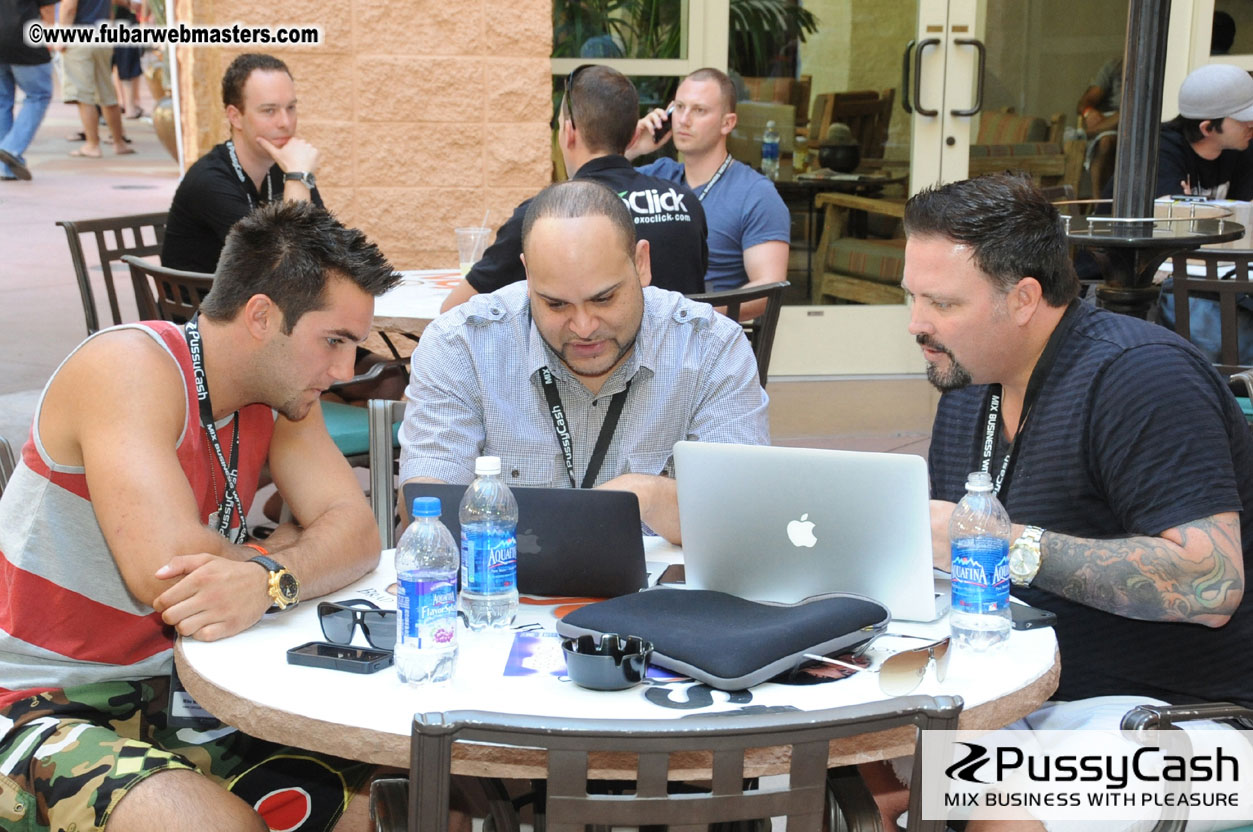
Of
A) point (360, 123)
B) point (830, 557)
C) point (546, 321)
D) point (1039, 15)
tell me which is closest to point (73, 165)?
point (360, 123)

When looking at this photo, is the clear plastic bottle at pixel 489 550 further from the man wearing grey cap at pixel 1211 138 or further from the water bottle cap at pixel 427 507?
the man wearing grey cap at pixel 1211 138

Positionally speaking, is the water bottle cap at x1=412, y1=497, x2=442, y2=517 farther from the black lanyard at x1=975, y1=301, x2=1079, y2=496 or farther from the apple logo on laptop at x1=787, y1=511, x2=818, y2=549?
the black lanyard at x1=975, y1=301, x2=1079, y2=496

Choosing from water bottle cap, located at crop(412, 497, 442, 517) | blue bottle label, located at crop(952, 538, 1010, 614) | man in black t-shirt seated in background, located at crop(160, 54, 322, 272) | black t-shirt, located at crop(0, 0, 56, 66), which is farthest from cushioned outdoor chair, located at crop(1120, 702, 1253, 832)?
black t-shirt, located at crop(0, 0, 56, 66)

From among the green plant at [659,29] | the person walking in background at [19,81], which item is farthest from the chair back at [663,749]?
the person walking in background at [19,81]

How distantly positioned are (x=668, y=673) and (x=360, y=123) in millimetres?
4684

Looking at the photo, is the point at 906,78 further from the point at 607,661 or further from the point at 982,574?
the point at 607,661

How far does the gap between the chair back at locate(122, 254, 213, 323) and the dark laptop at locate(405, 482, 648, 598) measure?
2283 millimetres

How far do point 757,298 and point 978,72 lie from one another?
339 centimetres

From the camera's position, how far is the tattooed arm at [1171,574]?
7.02 ft

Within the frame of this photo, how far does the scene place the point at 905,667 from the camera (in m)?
1.93

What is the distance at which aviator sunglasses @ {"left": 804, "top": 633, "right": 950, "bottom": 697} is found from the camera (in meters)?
1.88

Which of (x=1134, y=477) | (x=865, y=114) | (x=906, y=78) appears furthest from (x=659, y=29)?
(x=1134, y=477)

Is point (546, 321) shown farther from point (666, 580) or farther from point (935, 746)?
point (935, 746)

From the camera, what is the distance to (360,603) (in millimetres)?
2270
